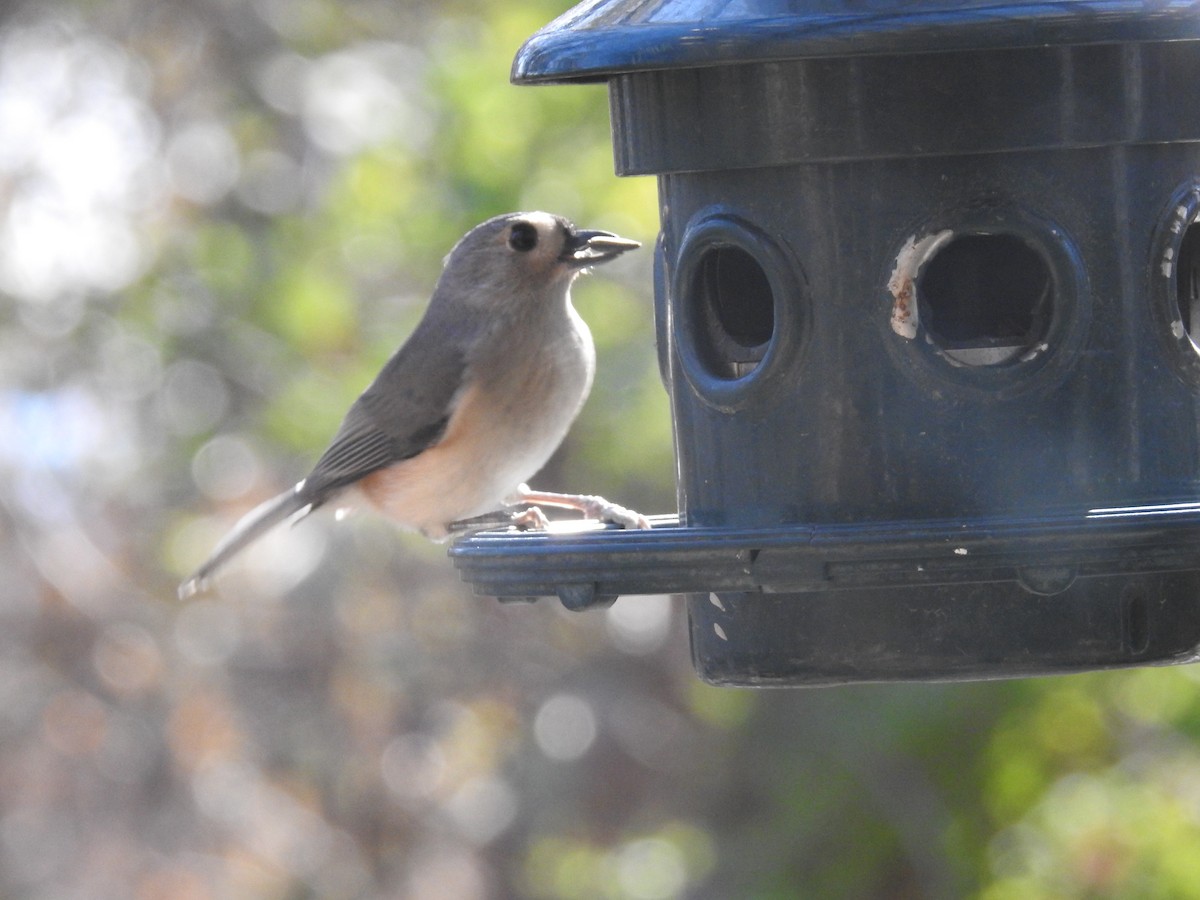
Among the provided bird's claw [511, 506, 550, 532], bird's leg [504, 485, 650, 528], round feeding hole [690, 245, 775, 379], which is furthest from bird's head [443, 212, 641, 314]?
round feeding hole [690, 245, 775, 379]

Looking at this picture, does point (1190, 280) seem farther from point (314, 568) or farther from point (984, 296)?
point (314, 568)

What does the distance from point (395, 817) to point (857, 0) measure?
811 centimetres

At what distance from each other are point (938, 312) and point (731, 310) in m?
0.51

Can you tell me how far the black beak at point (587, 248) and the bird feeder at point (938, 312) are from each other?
4.47 ft

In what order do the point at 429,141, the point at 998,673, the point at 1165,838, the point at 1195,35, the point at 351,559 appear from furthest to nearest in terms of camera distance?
1. the point at 351,559
2. the point at 429,141
3. the point at 1165,838
4. the point at 998,673
5. the point at 1195,35

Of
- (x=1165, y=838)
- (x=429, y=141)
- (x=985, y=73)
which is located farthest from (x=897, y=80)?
(x=429, y=141)

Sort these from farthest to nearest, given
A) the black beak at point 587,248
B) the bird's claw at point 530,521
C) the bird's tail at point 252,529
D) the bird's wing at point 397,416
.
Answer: the bird's tail at point 252,529
the bird's wing at point 397,416
the black beak at point 587,248
the bird's claw at point 530,521

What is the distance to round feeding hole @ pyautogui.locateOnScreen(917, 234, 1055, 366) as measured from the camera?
13.6ft

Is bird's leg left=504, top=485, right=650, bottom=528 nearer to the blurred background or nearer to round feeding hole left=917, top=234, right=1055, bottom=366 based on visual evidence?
round feeding hole left=917, top=234, right=1055, bottom=366

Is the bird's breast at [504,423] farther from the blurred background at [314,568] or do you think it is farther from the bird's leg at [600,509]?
the blurred background at [314,568]

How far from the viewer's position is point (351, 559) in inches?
425

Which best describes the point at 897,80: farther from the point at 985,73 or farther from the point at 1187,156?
the point at 1187,156

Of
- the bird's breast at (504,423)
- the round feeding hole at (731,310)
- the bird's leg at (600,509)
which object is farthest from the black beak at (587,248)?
the round feeding hole at (731,310)

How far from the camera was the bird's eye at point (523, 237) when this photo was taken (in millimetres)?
6039
